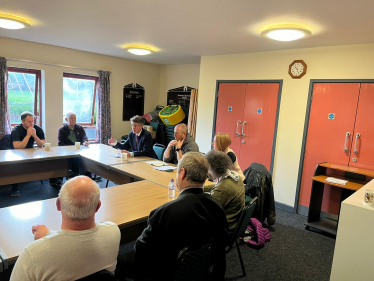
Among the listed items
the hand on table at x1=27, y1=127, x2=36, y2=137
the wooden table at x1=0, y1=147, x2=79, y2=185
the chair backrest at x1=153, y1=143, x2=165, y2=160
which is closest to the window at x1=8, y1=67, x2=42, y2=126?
the hand on table at x1=27, y1=127, x2=36, y2=137

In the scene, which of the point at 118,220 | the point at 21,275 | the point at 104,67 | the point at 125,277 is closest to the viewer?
the point at 21,275

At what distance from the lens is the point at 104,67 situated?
576cm

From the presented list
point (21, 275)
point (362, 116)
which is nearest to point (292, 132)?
point (362, 116)

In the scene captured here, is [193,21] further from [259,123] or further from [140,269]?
[140,269]

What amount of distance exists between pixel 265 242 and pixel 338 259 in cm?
132

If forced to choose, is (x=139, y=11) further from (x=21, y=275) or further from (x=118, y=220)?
(x=21, y=275)

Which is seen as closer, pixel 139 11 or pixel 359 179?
pixel 139 11

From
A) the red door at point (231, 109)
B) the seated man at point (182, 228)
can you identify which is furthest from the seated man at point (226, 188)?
the red door at point (231, 109)

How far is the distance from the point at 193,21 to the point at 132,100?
148 inches

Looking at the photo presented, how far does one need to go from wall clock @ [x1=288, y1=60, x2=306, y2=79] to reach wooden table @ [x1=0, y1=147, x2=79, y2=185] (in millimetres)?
3448

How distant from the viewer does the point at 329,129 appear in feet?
12.3

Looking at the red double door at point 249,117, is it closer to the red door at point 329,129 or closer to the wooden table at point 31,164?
the red door at point 329,129

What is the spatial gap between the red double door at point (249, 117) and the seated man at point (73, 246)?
3.50 meters

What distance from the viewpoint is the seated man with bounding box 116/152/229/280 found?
1.42 metres
